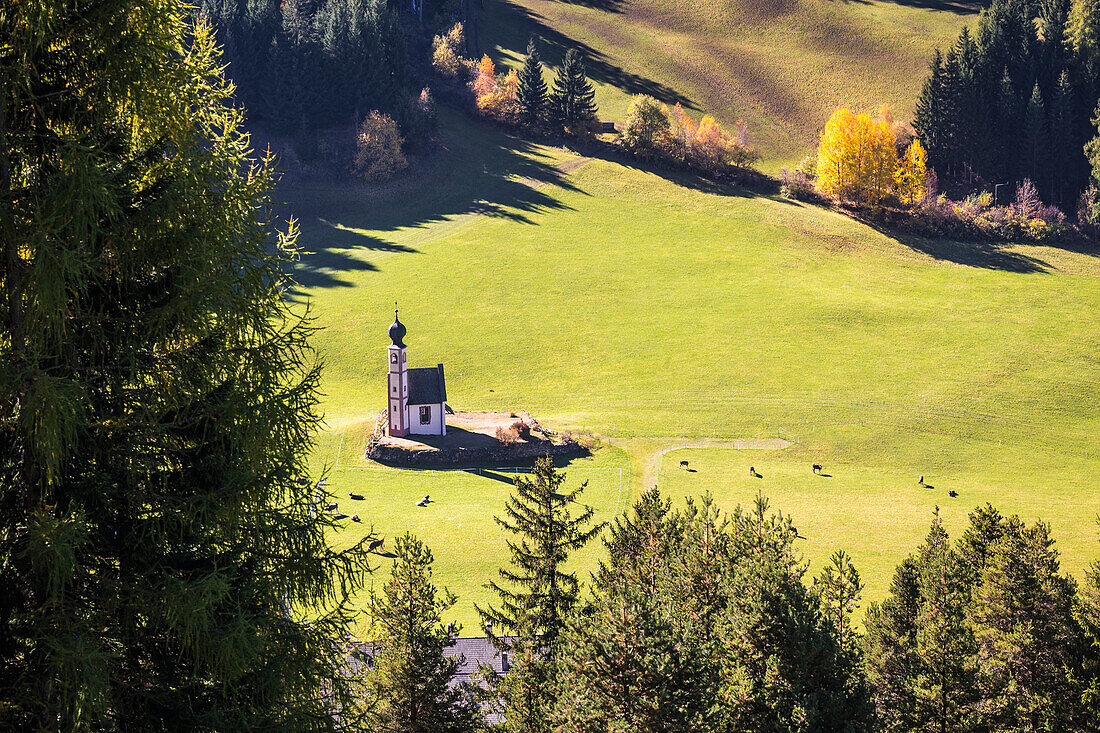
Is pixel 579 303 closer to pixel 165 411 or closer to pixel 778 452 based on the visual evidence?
pixel 778 452

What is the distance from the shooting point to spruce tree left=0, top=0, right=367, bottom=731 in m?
8.13

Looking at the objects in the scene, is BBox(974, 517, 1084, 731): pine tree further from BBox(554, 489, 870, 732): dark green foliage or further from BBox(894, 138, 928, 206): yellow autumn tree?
BBox(894, 138, 928, 206): yellow autumn tree

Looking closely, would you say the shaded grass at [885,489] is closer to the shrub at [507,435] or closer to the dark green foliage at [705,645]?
the shrub at [507,435]

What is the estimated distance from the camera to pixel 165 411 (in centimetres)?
916

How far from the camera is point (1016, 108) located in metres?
112

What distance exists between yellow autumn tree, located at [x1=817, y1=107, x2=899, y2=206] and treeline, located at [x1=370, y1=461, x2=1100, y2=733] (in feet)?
226

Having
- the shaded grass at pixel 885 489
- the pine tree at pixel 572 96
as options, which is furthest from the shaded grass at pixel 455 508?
the pine tree at pixel 572 96

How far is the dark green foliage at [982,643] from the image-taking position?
78.7 ft

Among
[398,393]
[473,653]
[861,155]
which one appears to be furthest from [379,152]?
[473,653]

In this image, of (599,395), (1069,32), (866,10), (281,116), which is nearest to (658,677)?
(599,395)

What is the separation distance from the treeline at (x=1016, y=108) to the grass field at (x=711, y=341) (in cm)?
2642

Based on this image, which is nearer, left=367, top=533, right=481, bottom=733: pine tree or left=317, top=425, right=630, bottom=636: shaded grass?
left=367, top=533, right=481, bottom=733: pine tree

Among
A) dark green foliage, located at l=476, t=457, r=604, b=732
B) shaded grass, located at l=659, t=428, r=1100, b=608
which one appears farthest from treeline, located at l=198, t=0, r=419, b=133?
dark green foliage, located at l=476, t=457, r=604, b=732

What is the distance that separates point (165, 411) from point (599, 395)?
56.9 meters
